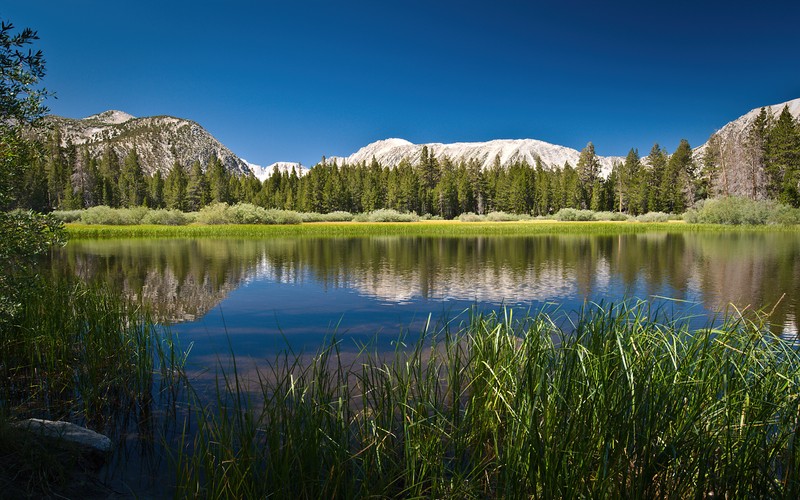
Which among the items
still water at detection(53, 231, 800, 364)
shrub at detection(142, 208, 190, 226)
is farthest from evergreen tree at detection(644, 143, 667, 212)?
shrub at detection(142, 208, 190, 226)

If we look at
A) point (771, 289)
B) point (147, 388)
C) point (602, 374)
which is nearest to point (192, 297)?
point (147, 388)

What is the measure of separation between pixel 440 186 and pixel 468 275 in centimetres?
8095

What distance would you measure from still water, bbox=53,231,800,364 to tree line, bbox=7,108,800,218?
56868mm

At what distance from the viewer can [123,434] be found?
18.5 ft

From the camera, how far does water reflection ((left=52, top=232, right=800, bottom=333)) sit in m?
15.4

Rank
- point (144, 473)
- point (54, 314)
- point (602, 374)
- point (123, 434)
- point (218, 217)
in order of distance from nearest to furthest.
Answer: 1. point (602, 374)
2. point (144, 473)
3. point (123, 434)
4. point (54, 314)
5. point (218, 217)

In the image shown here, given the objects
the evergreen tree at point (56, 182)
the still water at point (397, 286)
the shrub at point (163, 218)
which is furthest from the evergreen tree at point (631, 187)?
the evergreen tree at point (56, 182)

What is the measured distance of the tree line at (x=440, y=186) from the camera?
80.4 metres

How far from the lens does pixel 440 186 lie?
331 ft

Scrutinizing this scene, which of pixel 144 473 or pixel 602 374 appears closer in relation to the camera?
pixel 602 374

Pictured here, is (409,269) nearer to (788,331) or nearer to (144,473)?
(788,331)

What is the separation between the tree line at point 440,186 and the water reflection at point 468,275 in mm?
54879

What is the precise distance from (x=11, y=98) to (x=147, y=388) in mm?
4563

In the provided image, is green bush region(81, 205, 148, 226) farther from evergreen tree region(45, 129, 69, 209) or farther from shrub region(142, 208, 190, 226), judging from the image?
evergreen tree region(45, 129, 69, 209)
